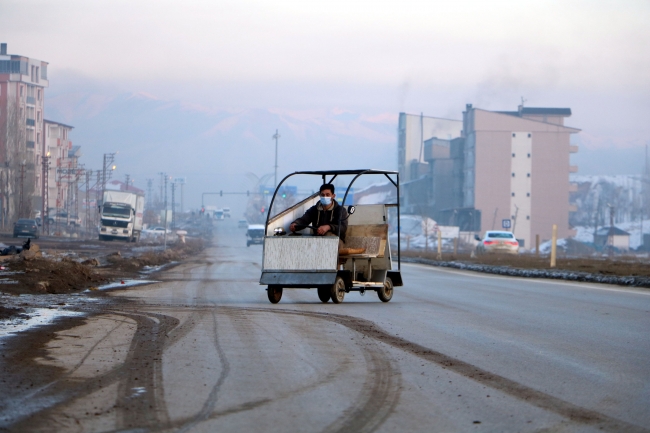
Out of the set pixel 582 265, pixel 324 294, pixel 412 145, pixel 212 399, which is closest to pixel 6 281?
pixel 324 294

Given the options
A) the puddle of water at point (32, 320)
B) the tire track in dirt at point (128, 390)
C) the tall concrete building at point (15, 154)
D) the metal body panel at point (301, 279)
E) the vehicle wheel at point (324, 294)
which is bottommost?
the puddle of water at point (32, 320)

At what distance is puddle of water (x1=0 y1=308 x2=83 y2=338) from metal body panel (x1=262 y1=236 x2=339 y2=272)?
394 cm

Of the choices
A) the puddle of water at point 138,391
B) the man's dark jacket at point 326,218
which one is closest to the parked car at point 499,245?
the man's dark jacket at point 326,218

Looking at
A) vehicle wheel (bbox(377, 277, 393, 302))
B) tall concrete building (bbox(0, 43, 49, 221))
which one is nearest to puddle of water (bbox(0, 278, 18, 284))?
vehicle wheel (bbox(377, 277, 393, 302))

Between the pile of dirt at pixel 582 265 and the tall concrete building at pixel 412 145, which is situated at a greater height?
the tall concrete building at pixel 412 145

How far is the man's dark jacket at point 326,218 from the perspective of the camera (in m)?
15.4

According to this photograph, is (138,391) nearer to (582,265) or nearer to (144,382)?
(144,382)

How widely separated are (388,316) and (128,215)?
198 ft

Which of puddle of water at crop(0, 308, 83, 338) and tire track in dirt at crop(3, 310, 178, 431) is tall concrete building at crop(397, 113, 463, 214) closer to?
puddle of water at crop(0, 308, 83, 338)

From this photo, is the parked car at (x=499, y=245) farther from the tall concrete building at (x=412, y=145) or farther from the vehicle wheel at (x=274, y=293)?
the tall concrete building at (x=412, y=145)

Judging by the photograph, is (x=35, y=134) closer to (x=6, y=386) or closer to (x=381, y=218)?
(x=381, y=218)

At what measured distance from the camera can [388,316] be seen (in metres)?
12.5

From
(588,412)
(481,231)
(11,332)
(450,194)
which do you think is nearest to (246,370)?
(588,412)

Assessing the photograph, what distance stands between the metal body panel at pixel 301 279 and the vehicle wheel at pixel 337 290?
0.16m
